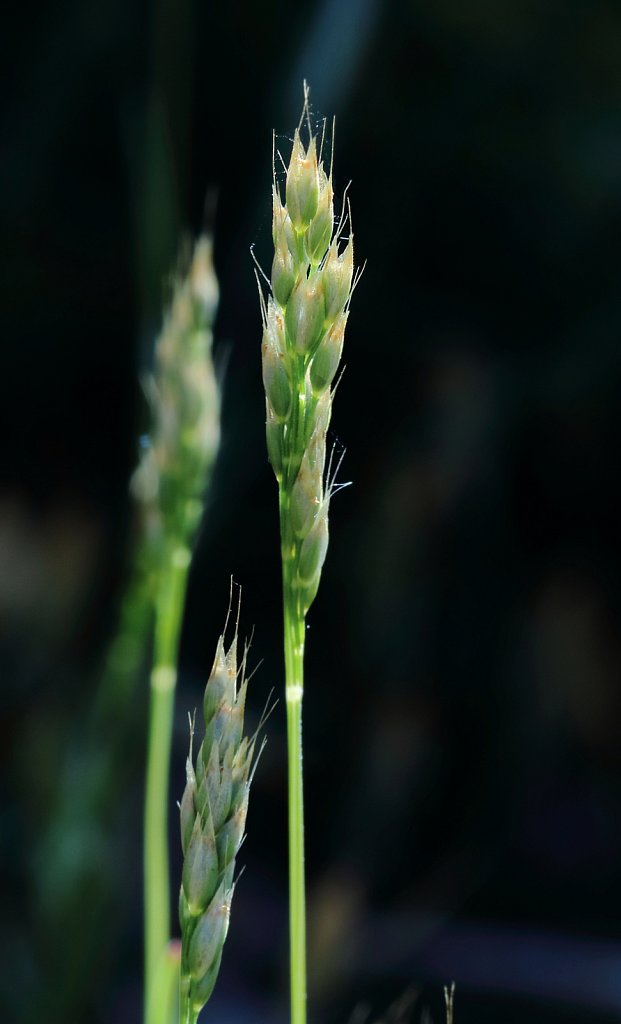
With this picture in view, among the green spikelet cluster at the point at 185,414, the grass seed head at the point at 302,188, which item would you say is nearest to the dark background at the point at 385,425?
the green spikelet cluster at the point at 185,414

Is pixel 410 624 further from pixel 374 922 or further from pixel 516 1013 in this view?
pixel 516 1013

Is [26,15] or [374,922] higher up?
[26,15]

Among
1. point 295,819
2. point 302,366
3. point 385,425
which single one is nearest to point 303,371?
point 302,366

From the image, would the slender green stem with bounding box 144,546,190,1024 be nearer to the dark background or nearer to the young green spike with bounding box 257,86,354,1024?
the young green spike with bounding box 257,86,354,1024

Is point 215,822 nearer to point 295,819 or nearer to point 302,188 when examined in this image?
point 295,819

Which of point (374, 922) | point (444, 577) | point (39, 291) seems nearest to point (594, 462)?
point (444, 577)

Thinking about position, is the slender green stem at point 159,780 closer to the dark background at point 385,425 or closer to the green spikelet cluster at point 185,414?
the green spikelet cluster at point 185,414

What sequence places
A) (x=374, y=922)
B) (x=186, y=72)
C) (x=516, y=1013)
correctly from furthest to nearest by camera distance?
(x=186, y=72) → (x=374, y=922) → (x=516, y=1013)
